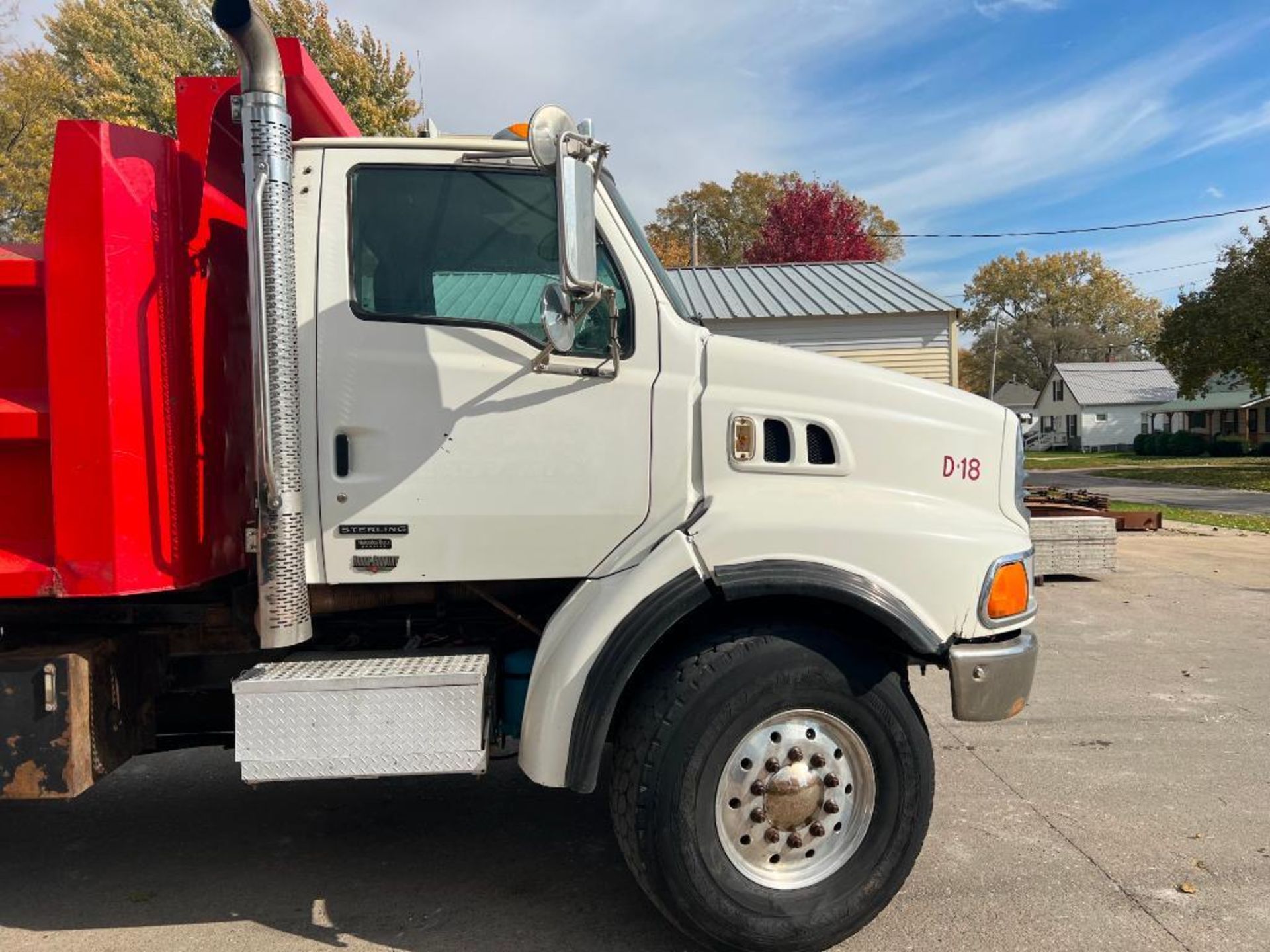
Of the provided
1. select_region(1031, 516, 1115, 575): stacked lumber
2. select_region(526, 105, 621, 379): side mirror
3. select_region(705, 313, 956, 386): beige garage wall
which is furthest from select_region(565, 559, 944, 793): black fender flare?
select_region(705, 313, 956, 386): beige garage wall

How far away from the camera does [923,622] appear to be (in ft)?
9.37

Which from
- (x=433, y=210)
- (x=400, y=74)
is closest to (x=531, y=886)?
(x=433, y=210)

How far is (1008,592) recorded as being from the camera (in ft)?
9.79

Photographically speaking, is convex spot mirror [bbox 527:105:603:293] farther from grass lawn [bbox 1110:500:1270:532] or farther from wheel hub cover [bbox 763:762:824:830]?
grass lawn [bbox 1110:500:1270:532]

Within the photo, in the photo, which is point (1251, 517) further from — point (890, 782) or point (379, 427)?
point (379, 427)

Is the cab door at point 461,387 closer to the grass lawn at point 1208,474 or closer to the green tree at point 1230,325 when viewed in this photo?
the grass lawn at point 1208,474

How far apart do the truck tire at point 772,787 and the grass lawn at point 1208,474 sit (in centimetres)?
2461

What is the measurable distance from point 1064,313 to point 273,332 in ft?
278

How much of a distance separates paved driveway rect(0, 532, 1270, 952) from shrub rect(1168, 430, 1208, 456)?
43.1 m

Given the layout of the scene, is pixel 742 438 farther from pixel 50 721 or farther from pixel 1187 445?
pixel 1187 445

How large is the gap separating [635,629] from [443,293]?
1.24m

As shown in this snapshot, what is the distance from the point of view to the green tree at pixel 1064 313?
247ft

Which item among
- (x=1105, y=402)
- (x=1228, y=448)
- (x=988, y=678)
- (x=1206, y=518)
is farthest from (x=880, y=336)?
(x=1105, y=402)

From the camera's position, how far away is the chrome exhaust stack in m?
2.58
